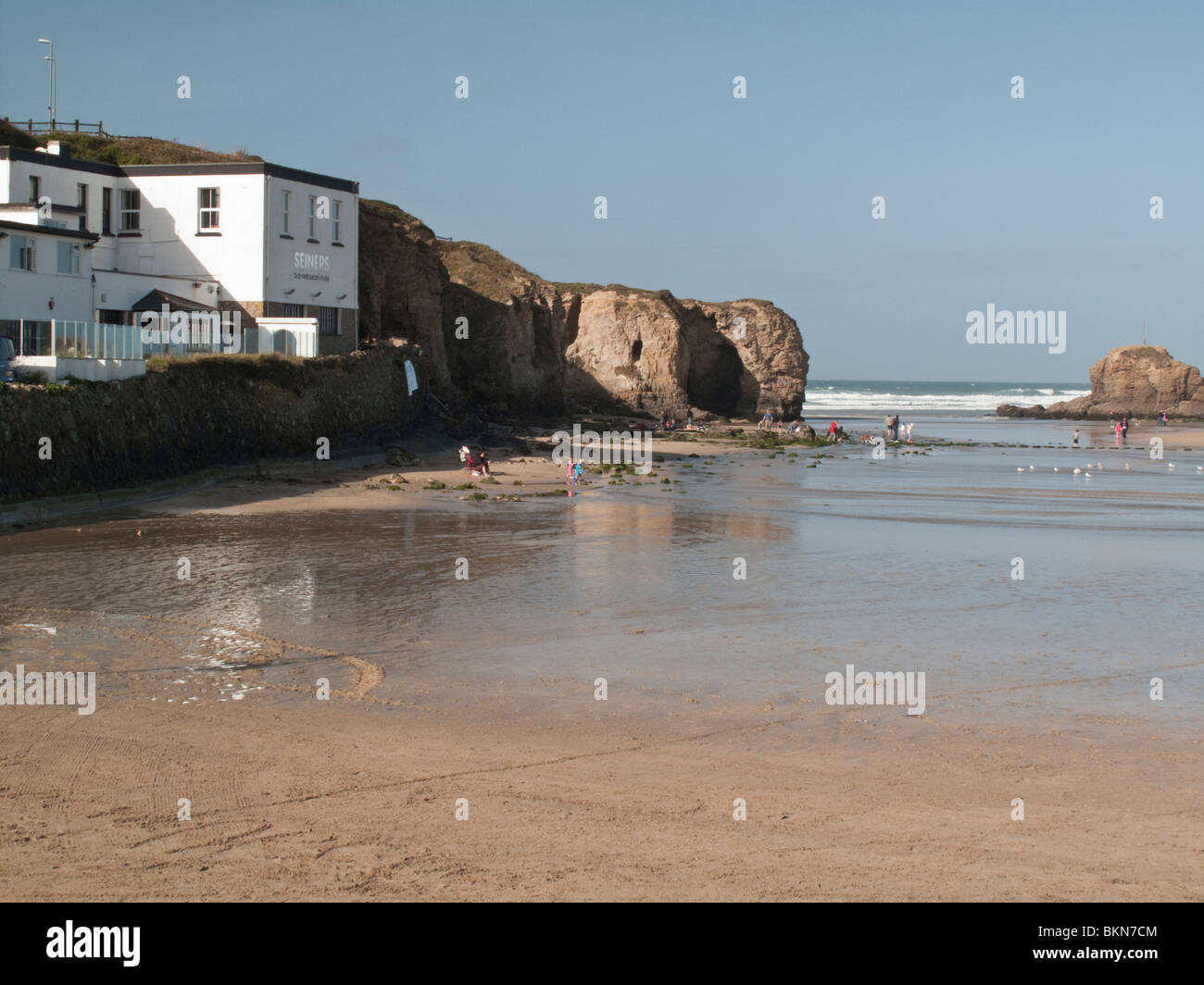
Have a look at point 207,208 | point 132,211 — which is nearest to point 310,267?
point 207,208

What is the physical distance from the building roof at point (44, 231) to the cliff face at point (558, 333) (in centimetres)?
1589

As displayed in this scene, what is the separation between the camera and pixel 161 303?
3738 centimetres

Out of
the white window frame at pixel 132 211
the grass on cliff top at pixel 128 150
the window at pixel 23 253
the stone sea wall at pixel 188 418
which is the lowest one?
the stone sea wall at pixel 188 418

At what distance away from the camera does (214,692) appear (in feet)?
37.7

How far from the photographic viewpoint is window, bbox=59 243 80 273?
34.0 metres

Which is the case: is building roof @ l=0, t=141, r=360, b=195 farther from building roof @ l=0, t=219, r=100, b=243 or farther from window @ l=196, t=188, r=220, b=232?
building roof @ l=0, t=219, r=100, b=243

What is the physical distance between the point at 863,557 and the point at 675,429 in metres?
53.1

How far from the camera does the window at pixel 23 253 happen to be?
32.0 m

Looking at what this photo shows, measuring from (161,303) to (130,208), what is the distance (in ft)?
18.4

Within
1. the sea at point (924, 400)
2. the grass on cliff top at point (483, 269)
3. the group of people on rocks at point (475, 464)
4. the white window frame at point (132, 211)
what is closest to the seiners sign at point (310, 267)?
the white window frame at point (132, 211)

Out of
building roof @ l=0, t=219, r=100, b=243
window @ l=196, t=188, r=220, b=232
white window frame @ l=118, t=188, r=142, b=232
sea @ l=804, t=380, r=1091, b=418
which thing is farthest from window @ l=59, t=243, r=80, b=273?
sea @ l=804, t=380, r=1091, b=418

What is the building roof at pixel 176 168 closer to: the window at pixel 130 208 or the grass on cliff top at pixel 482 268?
the window at pixel 130 208

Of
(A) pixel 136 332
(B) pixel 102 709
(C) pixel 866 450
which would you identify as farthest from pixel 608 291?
(B) pixel 102 709

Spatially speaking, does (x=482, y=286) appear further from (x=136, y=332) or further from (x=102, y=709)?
(x=102, y=709)
